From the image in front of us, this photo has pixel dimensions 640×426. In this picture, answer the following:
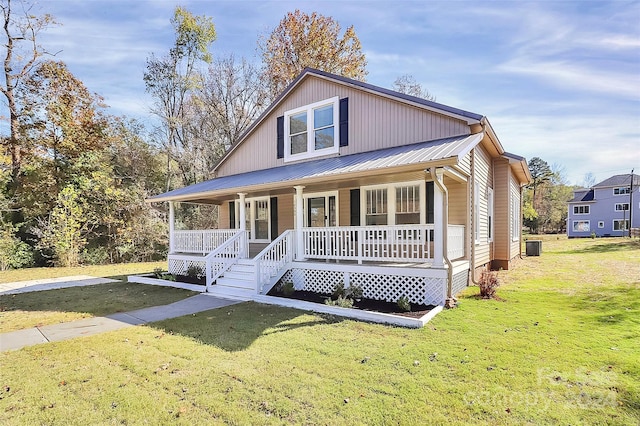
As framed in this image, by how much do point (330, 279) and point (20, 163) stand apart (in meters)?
18.8

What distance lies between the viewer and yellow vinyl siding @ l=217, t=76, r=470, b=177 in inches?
372

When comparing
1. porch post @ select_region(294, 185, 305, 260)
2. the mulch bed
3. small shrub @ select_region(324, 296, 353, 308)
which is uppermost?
porch post @ select_region(294, 185, 305, 260)

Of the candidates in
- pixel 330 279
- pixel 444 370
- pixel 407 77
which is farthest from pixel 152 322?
pixel 407 77

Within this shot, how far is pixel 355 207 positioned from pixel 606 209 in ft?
140

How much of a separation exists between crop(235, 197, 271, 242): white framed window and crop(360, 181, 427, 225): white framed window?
14.8ft

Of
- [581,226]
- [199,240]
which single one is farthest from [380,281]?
[581,226]

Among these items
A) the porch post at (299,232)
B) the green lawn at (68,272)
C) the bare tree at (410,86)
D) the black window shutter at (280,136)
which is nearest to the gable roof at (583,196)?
the bare tree at (410,86)

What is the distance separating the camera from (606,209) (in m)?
38.3

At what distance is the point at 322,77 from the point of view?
11531 mm

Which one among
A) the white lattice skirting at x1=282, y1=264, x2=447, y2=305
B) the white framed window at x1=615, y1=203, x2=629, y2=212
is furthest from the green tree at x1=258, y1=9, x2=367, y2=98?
the white framed window at x1=615, y1=203, x2=629, y2=212

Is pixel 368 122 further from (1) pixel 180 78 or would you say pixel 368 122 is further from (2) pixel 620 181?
(2) pixel 620 181

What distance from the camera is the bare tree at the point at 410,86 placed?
26375mm

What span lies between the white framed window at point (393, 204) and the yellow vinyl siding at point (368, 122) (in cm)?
131

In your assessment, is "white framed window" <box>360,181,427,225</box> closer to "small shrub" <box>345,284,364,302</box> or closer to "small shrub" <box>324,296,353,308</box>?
"small shrub" <box>345,284,364,302</box>
